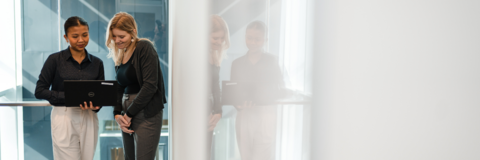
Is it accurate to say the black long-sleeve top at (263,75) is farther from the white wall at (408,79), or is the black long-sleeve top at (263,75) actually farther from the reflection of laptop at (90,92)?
the reflection of laptop at (90,92)

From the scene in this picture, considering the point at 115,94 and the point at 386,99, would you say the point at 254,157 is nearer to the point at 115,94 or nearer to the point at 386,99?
the point at 386,99

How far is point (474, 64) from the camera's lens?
0.06 metres

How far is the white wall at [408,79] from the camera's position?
0.19 ft

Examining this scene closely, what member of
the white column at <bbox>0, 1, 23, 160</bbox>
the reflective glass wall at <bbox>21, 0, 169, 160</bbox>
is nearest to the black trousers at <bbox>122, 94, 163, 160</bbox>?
the reflective glass wall at <bbox>21, 0, 169, 160</bbox>

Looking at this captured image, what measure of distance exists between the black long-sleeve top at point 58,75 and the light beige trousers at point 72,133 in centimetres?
7

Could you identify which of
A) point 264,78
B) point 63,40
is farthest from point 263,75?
point 63,40

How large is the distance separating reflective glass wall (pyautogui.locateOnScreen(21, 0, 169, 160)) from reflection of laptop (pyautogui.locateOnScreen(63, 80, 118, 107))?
3.46ft

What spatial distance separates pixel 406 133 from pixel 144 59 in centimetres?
146

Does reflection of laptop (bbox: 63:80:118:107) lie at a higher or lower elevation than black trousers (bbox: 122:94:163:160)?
higher

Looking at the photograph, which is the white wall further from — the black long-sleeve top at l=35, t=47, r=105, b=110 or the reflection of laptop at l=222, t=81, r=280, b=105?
the black long-sleeve top at l=35, t=47, r=105, b=110

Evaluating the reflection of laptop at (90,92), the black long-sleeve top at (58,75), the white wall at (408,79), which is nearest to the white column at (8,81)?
the black long-sleeve top at (58,75)

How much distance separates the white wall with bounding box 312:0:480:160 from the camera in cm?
6

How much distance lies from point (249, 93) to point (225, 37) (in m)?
0.05

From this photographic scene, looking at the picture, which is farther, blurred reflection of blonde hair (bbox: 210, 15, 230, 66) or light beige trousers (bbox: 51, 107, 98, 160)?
light beige trousers (bbox: 51, 107, 98, 160)
